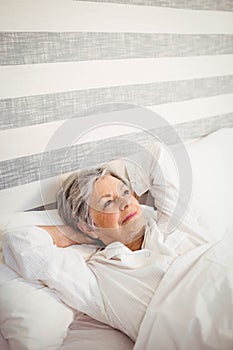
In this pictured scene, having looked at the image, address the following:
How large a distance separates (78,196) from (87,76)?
0.50 meters

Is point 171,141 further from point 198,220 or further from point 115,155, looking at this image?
point 198,220

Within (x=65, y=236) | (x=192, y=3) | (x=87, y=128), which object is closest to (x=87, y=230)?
(x=65, y=236)

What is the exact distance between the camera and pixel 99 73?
152 centimetres

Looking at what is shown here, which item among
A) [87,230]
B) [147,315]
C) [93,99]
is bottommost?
[147,315]

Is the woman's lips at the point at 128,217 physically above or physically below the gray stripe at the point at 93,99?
below

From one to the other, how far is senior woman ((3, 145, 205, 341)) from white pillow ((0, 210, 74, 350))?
0.03 meters

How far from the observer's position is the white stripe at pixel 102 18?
1285 millimetres

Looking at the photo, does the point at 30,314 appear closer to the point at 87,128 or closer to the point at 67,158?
the point at 67,158

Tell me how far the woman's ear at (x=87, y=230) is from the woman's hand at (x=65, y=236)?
2 centimetres

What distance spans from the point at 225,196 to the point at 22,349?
1.02 meters

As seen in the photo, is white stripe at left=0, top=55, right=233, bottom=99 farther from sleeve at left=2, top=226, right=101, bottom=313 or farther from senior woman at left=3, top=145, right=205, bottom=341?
sleeve at left=2, top=226, right=101, bottom=313

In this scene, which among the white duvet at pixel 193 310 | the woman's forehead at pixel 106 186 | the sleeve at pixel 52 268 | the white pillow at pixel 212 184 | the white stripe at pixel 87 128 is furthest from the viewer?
the white pillow at pixel 212 184

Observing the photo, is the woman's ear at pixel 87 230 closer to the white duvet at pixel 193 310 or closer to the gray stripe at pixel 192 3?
the white duvet at pixel 193 310

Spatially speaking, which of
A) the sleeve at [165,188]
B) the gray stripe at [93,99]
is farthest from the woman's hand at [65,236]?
the gray stripe at [93,99]
